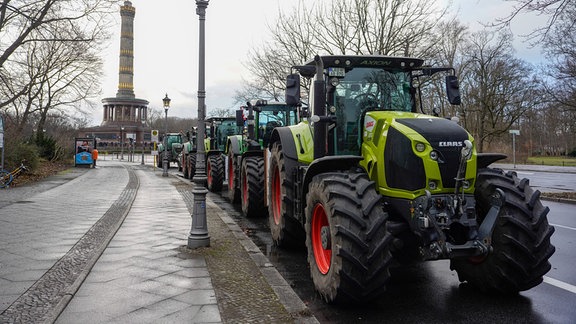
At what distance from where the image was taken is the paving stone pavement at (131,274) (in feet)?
13.8

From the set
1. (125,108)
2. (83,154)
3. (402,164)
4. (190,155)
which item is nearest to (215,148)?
(190,155)

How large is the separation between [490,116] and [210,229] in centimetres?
3663

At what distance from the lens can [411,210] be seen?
427 centimetres

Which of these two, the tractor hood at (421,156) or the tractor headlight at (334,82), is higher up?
the tractor headlight at (334,82)

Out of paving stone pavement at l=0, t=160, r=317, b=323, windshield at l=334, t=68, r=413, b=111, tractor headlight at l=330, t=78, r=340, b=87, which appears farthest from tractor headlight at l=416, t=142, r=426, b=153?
paving stone pavement at l=0, t=160, r=317, b=323

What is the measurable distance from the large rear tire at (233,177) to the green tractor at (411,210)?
7060 millimetres

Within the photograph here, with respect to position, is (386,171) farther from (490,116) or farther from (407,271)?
(490,116)

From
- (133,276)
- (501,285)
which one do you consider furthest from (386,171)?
(133,276)

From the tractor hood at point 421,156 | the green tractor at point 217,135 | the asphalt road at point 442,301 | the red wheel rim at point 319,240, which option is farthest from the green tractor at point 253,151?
the tractor hood at point 421,156

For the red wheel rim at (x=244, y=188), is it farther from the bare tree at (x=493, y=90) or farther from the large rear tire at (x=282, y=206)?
the bare tree at (x=493, y=90)

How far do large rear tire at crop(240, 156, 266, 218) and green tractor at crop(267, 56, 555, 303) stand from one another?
4.64 metres

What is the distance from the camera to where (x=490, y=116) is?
3894cm

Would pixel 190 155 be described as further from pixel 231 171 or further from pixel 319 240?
pixel 319 240

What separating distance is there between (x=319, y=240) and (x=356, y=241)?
1143mm
